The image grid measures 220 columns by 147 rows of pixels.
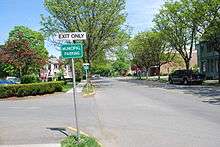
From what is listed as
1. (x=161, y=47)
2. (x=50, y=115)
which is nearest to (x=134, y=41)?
(x=161, y=47)

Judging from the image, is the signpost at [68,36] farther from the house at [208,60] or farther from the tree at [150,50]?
the tree at [150,50]

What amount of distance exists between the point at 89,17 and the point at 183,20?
38.1 feet

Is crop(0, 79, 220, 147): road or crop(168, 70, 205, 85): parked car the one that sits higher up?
crop(168, 70, 205, 85): parked car

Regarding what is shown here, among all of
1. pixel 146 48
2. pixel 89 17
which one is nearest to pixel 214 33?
pixel 89 17

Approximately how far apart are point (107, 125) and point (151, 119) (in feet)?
6.53

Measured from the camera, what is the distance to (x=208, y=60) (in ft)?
212

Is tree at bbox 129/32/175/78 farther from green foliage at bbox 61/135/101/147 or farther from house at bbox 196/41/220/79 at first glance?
green foliage at bbox 61/135/101/147

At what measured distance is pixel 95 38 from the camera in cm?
4981

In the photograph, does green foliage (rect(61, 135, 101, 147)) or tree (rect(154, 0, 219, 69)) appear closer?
green foliage (rect(61, 135, 101, 147))

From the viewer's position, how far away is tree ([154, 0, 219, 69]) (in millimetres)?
43875

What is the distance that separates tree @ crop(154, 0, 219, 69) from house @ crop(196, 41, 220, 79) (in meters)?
5.23

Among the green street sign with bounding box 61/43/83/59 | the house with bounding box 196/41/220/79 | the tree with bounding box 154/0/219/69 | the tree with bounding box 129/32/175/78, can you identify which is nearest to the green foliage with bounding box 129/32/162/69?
the tree with bounding box 129/32/175/78

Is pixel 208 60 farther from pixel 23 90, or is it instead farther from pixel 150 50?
pixel 23 90

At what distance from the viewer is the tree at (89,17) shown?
153ft
